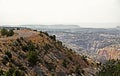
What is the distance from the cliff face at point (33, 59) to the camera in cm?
7909

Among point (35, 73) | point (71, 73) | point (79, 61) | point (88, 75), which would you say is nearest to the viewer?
point (35, 73)

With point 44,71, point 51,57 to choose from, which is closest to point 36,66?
point 44,71

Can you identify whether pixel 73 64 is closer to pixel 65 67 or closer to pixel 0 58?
pixel 65 67

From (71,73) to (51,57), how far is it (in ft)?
29.2

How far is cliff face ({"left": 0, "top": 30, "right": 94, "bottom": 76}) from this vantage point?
7909cm

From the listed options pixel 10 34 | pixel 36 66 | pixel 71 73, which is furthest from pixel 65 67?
pixel 10 34

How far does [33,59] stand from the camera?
90625mm

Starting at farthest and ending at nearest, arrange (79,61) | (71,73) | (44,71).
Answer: (79,61)
(71,73)
(44,71)

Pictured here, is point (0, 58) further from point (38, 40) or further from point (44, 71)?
point (38, 40)

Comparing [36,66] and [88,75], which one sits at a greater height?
[36,66]

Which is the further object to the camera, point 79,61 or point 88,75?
point 79,61

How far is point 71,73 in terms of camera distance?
10762cm

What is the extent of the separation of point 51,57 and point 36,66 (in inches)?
776

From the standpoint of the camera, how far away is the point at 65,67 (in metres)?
109
